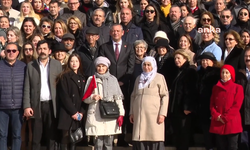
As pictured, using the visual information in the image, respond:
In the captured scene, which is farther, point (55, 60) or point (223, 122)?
point (55, 60)

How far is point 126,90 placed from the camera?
41.7 feet

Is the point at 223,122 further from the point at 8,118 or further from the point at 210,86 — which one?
the point at 8,118

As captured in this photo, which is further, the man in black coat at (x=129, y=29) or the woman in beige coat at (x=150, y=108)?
the man in black coat at (x=129, y=29)

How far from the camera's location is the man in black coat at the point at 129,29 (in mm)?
13859

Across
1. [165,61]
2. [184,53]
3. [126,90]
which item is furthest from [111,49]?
[184,53]

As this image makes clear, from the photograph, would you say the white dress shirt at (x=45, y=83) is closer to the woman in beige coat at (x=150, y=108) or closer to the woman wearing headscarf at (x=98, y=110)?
the woman wearing headscarf at (x=98, y=110)

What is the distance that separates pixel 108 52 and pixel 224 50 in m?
2.33

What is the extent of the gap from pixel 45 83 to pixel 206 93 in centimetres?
303

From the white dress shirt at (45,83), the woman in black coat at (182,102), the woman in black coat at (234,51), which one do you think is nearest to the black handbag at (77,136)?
the white dress shirt at (45,83)

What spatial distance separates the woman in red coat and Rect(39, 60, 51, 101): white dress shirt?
3111 mm

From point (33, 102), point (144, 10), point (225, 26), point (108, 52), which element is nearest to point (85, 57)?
point (108, 52)

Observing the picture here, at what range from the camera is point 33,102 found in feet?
39.3

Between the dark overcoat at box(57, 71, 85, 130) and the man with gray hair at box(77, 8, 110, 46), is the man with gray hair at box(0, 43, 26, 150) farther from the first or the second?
the man with gray hair at box(77, 8, 110, 46)

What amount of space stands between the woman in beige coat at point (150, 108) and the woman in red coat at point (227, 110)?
3.09 feet
